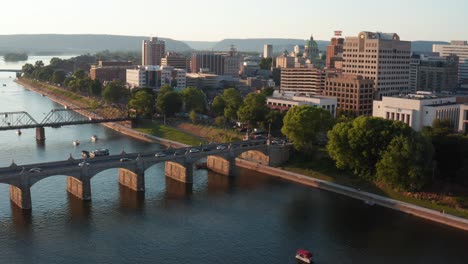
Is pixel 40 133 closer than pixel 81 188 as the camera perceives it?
No

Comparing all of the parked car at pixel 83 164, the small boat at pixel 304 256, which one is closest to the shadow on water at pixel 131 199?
the parked car at pixel 83 164

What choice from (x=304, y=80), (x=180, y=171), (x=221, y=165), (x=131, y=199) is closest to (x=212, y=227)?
(x=131, y=199)

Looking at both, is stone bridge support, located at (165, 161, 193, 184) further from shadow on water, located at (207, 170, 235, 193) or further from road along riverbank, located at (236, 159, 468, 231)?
road along riverbank, located at (236, 159, 468, 231)

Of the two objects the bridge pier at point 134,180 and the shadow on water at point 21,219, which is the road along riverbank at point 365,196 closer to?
the bridge pier at point 134,180

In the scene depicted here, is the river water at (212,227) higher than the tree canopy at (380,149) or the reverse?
the reverse

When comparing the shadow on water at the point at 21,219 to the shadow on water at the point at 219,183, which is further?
the shadow on water at the point at 219,183

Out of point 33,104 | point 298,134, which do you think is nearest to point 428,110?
point 298,134

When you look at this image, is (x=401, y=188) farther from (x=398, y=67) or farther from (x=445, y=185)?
(x=398, y=67)

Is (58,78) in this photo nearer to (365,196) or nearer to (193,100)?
(193,100)
